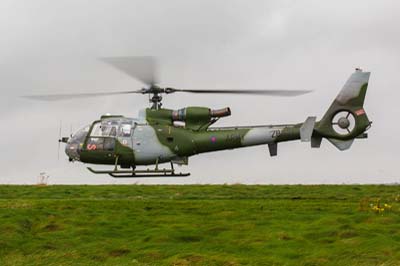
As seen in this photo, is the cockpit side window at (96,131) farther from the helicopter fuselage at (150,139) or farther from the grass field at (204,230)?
the grass field at (204,230)

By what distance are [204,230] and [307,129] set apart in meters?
10.9

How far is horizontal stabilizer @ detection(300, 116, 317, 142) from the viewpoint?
41.0 metres

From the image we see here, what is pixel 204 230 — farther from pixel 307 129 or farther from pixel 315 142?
pixel 315 142

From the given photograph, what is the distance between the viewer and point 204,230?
32906 millimetres

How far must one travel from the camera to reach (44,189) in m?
50.6

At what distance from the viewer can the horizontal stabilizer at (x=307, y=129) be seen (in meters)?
41.0

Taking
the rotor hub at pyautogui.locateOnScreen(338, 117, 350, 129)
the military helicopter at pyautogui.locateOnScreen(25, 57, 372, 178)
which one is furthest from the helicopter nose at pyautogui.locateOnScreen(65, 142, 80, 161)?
the rotor hub at pyautogui.locateOnScreen(338, 117, 350, 129)

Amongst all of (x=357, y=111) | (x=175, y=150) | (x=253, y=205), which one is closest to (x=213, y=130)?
(x=175, y=150)

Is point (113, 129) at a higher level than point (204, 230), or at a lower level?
higher

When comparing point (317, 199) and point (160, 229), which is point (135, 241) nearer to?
point (160, 229)

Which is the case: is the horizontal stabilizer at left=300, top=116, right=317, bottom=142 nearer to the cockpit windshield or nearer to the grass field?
the grass field

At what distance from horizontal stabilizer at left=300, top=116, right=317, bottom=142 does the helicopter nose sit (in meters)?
12.8

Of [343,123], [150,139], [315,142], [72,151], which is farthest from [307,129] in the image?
[72,151]

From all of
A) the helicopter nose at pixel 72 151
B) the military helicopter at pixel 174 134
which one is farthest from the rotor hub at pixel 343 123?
the helicopter nose at pixel 72 151
